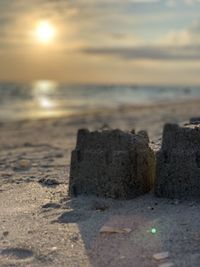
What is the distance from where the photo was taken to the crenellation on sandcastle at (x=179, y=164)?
5.18 metres

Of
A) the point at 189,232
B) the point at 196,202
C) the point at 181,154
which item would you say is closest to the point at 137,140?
the point at 181,154

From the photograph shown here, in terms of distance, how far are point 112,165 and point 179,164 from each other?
0.68m

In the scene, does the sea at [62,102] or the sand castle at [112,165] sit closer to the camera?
the sand castle at [112,165]

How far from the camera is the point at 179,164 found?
17.2 feet

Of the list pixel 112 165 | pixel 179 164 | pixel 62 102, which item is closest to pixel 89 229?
pixel 112 165

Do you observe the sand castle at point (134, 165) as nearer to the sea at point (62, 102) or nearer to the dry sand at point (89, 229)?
the dry sand at point (89, 229)

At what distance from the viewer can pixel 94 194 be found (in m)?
5.59

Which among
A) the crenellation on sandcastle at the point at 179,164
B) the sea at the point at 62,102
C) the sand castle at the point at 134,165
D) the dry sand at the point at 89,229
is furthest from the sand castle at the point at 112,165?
the sea at the point at 62,102

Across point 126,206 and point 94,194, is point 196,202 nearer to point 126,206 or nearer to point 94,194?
point 126,206

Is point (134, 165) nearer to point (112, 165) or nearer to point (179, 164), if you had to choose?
point (112, 165)

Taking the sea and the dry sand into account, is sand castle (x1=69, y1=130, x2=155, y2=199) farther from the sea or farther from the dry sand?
the sea

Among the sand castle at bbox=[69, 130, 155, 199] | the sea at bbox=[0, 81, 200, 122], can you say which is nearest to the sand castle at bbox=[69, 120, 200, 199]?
the sand castle at bbox=[69, 130, 155, 199]

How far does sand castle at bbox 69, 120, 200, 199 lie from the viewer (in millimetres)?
5230

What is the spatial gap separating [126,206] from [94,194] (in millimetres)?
474
